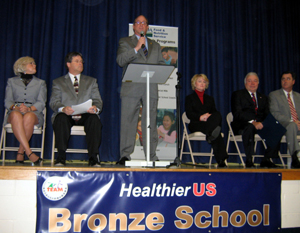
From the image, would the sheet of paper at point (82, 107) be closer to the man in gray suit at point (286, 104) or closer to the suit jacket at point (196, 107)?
the suit jacket at point (196, 107)

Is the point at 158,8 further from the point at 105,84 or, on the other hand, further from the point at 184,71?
the point at 105,84

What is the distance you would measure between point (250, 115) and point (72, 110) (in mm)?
2270

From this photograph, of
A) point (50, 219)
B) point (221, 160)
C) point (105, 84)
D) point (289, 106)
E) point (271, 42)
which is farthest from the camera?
point (271, 42)

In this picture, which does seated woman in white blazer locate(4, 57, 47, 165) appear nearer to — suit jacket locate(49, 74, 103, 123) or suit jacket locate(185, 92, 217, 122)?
suit jacket locate(49, 74, 103, 123)

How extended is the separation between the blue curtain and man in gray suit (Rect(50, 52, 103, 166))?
3.31ft

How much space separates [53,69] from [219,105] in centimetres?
281

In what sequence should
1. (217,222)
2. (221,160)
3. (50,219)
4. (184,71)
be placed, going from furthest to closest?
(184,71) → (221,160) → (217,222) → (50,219)

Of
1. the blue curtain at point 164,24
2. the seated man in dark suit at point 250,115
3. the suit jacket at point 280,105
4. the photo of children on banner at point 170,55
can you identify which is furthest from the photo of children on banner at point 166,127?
the suit jacket at point 280,105

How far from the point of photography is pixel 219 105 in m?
4.59

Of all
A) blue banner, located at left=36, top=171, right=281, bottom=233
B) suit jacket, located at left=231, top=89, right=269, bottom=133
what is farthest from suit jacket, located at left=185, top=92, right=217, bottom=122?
blue banner, located at left=36, top=171, right=281, bottom=233

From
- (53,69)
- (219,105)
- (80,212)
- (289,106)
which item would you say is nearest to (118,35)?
(53,69)

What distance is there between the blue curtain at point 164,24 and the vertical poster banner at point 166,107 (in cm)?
19

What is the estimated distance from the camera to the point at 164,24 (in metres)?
4.55

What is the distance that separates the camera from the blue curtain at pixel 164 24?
4.04 metres
